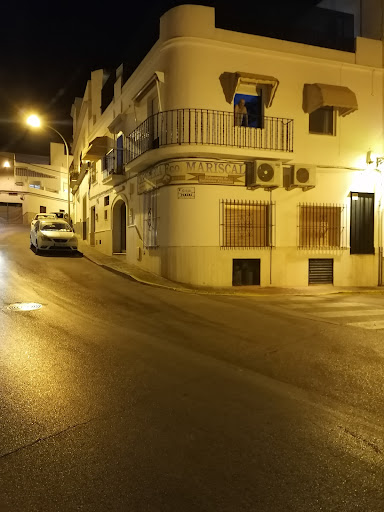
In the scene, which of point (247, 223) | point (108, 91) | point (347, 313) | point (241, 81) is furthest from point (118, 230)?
point (347, 313)

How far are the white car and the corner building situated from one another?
4.40 m

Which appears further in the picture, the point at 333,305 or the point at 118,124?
the point at 118,124

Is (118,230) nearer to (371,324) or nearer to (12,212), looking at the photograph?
(371,324)

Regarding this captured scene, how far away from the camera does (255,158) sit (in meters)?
14.7

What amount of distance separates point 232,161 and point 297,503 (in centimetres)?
1298

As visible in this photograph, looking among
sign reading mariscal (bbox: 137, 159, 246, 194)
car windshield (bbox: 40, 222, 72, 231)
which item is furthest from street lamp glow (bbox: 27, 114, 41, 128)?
sign reading mariscal (bbox: 137, 159, 246, 194)

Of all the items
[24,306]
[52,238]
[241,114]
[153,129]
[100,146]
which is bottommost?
[24,306]

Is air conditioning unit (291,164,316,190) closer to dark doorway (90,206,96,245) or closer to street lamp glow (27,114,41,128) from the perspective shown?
dark doorway (90,206,96,245)

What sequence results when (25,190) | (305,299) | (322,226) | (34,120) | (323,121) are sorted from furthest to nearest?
(25,190), (34,120), (323,121), (322,226), (305,299)

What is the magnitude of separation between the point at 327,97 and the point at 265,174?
351 centimetres

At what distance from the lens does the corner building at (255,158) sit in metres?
A: 14.4

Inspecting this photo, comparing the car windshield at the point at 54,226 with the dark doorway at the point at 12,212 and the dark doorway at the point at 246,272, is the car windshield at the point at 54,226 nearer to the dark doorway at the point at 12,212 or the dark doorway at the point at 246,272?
the dark doorway at the point at 246,272

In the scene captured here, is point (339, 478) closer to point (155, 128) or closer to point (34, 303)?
point (34, 303)

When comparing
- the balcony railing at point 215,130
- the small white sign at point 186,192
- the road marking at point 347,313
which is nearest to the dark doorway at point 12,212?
the balcony railing at point 215,130
